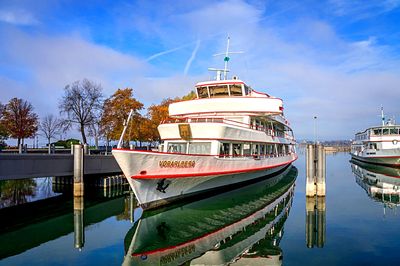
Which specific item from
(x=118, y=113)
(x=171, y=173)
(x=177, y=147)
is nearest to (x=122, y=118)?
(x=118, y=113)

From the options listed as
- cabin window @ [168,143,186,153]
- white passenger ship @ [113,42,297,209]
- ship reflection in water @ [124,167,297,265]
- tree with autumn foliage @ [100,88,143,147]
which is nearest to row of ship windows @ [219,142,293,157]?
white passenger ship @ [113,42,297,209]

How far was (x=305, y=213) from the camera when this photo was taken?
63.2ft

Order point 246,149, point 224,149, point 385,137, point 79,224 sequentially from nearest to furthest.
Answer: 1. point 79,224
2. point 224,149
3. point 246,149
4. point 385,137

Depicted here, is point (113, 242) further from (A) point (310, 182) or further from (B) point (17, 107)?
(B) point (17, 107)

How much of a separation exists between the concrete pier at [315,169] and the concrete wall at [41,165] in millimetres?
15770

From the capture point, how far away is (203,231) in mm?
15172

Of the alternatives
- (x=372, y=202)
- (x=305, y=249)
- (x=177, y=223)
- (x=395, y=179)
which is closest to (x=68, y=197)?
(x=177, y=223)

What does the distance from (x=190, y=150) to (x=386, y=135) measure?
39.7 metres

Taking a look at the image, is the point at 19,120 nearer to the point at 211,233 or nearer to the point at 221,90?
the point at 221,90

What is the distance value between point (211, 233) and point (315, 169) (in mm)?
10085

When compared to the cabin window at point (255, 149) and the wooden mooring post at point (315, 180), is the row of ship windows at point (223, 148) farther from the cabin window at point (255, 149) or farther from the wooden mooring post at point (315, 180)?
the wooden mooring post at point (315, 180)

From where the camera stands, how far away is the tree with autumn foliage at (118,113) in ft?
141

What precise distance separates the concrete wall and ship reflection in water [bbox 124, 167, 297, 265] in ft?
26.7

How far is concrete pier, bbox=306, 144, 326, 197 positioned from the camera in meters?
21.4
